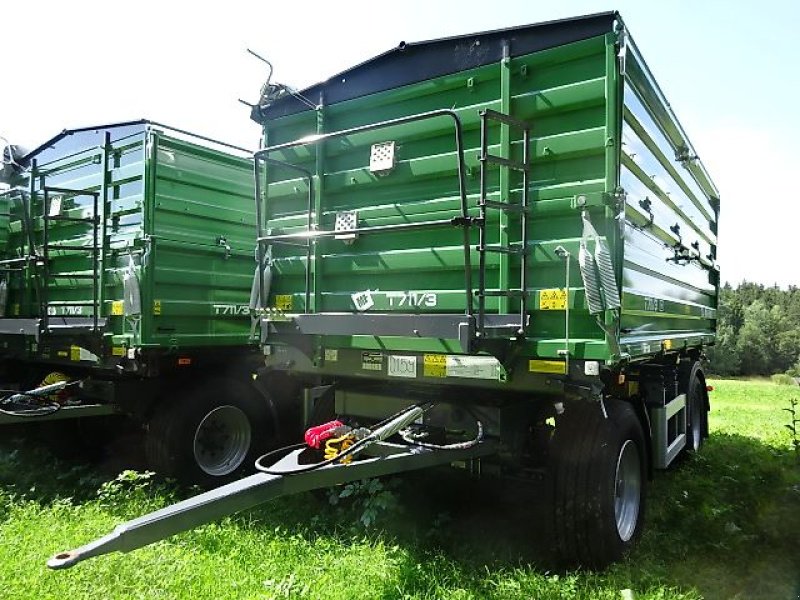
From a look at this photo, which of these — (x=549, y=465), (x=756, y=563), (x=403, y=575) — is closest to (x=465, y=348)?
(x=549, y=465)

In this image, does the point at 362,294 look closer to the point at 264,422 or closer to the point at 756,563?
the point at 264,422

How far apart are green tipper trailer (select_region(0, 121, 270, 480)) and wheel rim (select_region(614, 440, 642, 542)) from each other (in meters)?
3.32

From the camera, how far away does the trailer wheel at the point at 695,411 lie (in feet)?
21.5

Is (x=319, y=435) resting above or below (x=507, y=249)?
below

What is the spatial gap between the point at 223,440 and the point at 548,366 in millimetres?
3572

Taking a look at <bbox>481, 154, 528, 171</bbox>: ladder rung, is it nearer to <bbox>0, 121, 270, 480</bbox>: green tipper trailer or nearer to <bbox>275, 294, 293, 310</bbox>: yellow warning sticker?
<bbox>275, 294, 293, 310</bbox>: yellow warning sticker

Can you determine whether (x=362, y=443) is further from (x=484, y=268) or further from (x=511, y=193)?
(x=511, y=193)

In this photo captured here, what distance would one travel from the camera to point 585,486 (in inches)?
136

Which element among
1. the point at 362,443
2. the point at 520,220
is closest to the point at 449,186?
the point at 520,220

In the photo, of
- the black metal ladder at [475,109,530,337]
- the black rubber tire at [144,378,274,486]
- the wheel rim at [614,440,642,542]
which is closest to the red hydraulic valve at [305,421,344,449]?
the black metal ladder at [475,109,530,337]

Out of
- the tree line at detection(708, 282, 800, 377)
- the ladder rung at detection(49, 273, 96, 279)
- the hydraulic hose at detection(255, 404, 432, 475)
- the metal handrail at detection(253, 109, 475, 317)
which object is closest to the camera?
the hydraulic hose at detection(255, 404, 432, 475)

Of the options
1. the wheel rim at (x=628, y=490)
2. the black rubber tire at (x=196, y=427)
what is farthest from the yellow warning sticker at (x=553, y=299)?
the black rubber tire at (x=196, y=427)

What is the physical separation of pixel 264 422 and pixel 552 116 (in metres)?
3.86

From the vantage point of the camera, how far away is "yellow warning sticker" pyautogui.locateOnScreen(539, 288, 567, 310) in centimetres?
332
